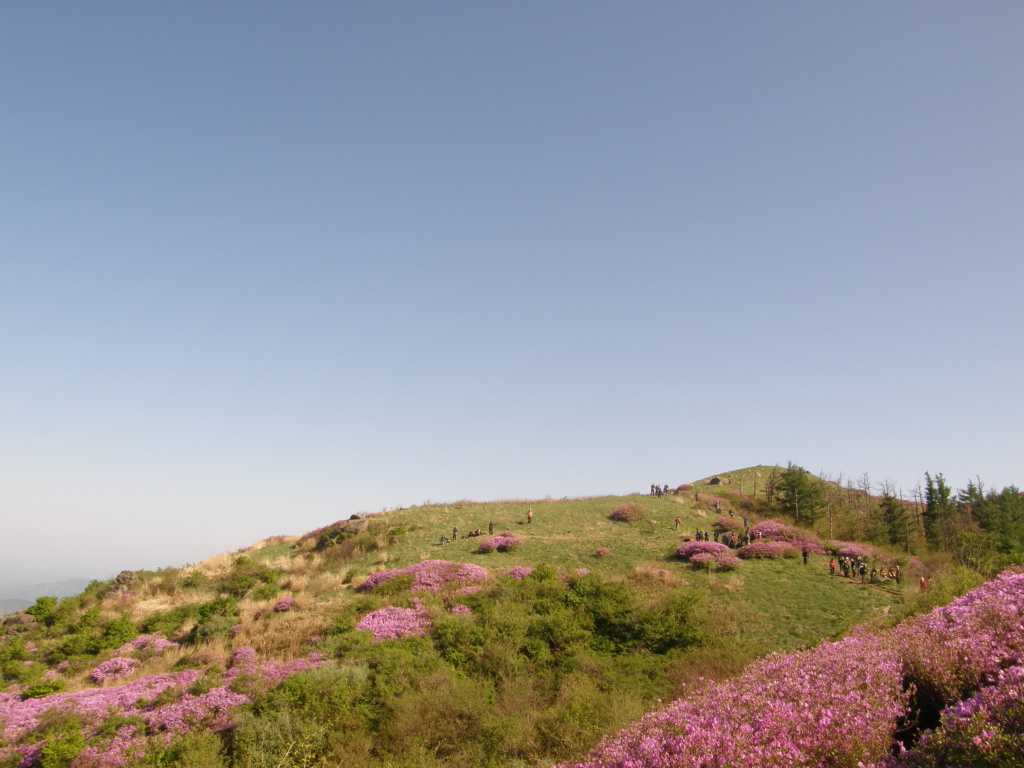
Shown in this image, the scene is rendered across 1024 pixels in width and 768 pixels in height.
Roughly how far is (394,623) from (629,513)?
27179 millimetres

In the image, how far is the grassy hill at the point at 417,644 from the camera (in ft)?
45.0

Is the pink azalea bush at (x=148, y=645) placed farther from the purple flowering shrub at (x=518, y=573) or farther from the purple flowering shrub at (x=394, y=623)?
the purple flowering shrub at (x=518, y=573)

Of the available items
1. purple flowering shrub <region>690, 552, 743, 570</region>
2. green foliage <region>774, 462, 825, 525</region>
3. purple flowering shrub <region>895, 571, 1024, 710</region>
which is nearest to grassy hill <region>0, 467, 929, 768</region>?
purple flowering shrub <region>690, 552, 743, 570</region>

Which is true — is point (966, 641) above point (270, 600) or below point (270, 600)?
above

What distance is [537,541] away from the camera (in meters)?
39.0

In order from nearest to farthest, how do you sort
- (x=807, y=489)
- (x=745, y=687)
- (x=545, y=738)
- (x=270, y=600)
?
(x=745, y=687), (x=545, y=738), (x=270, y=600), (x=807, y=489)

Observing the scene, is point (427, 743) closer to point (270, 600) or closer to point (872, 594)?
point (270, 600)

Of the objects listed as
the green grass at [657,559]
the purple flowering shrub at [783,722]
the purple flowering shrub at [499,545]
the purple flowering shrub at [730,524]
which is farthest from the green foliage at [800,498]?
the purple flowering shrub at [783,722]

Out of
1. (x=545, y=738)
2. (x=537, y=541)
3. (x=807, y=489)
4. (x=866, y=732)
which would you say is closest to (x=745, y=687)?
(x=866, y=732)

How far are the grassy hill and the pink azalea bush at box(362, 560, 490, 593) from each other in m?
0.35

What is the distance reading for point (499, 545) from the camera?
122 ft

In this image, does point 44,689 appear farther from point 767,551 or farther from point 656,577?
point 767,551

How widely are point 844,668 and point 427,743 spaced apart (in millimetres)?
10080

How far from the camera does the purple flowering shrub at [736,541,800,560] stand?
33.1 m
